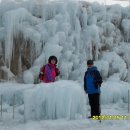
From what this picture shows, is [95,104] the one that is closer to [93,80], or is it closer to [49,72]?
[93,80]

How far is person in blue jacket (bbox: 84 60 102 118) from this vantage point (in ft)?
29.5

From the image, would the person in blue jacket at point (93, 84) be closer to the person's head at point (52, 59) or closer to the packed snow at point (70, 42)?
the person's head at point (52, 59)

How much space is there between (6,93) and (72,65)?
287 cm

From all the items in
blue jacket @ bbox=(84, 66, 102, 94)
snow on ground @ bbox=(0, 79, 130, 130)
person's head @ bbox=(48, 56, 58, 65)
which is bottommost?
snow on ground @ bbox=(0, 79, 130, 130)

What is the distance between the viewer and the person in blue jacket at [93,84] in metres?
8.98

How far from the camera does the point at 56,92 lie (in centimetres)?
872

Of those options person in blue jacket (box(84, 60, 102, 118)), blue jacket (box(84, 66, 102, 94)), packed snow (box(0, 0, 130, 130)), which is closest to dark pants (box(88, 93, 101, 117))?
person in blue jacket (box(84, 60, 102, 118))

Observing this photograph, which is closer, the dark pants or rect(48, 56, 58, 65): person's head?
the dark pants

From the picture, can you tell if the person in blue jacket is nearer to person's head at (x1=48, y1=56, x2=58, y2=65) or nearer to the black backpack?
the black backpack

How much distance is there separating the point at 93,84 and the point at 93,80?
0.09 meters

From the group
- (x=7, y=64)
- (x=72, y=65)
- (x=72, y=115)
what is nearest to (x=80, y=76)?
(x=72, y=65)

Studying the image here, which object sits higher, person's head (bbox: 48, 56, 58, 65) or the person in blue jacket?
person's head (bbox: 48, 56, 58, 65)

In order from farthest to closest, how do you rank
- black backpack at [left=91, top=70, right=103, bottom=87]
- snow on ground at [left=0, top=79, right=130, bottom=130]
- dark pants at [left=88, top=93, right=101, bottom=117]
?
1. dark pants at [left=88, top=93, right=101, bottom=117]
2. black backpack at [left=91, top=70, right=103, bottom=87]
3. snow on ground at [left=0, top=79, right=130, bottom=130]

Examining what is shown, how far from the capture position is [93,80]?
9023mm
